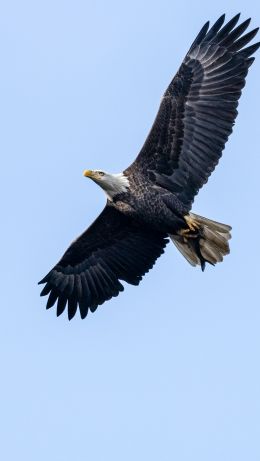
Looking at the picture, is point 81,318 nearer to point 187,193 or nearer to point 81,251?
point 81,251

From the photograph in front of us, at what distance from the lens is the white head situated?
1906 centimetres

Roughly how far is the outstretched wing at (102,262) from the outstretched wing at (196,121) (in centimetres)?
101

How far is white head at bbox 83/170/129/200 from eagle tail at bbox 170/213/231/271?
98 cm

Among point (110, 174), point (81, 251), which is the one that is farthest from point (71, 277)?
point (110, 174)

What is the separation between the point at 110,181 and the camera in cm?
1911

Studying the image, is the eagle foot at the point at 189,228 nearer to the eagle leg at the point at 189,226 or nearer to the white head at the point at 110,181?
the eagle leg at the point at 189,226

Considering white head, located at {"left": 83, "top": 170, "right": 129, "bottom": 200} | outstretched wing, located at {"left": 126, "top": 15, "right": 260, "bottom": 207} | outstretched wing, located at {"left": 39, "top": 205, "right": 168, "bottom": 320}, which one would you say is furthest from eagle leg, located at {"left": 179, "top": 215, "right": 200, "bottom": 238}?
white head, located at {"left": 83, "top": 170, "right": 129, "bottom": 200}

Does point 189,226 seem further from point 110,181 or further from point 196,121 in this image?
point 196,121

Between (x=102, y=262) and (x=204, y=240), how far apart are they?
1.80 meters

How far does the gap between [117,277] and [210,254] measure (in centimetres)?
161

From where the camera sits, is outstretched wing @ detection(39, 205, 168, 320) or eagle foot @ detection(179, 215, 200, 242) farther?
outstretched wing @ detection(39, 205, 168, 320)

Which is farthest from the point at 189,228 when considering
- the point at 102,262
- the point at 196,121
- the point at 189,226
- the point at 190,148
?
the point at 102,262

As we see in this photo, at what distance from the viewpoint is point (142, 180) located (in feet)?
62.7

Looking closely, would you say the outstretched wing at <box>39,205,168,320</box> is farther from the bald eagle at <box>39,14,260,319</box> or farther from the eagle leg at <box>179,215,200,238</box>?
the eagle leg at <box>179,215,200,238</box>
